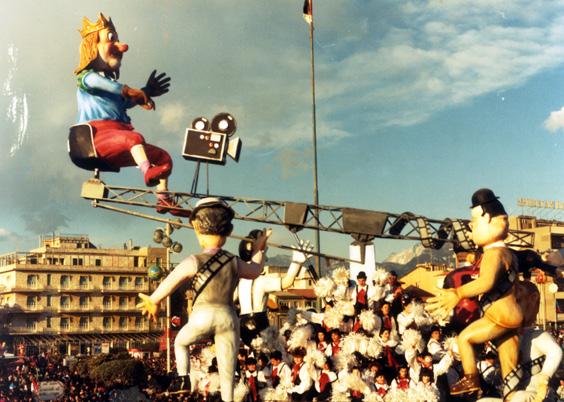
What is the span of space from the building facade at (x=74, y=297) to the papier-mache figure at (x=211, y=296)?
41137 millimetres

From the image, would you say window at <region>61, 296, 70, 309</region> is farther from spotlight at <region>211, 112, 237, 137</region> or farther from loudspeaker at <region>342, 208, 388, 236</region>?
loudspeaker at <region>342, 208, 388, 236</region>

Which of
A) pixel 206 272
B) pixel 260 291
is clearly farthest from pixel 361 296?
pixel 206 272

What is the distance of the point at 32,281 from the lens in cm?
4853

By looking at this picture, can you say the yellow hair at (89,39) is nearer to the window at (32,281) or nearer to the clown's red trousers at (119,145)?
the clown's red trousers at (119,145)

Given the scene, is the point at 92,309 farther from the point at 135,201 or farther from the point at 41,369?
the point at 135,201

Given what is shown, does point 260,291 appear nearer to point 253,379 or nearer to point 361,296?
point 361,296

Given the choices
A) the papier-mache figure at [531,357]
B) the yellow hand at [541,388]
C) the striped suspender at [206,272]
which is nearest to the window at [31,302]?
the striped suspender at [206,272]

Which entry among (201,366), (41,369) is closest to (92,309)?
(41,369)

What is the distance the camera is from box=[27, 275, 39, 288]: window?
48272 mm

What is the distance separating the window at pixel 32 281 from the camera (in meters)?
48.3

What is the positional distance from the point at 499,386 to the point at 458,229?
4381 millimetres

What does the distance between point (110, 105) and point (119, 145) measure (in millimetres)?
855

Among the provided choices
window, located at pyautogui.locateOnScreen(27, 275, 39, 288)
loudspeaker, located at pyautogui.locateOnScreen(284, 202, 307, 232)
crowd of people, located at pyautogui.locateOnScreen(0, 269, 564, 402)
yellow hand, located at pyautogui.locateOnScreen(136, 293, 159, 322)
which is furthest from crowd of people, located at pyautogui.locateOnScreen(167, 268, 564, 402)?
window, located at pyautogui.locateOnScreen(27, 275, 39, 288)

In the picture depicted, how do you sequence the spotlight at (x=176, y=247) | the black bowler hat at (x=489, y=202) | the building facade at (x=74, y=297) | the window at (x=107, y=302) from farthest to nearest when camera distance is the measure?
1. the window at (x=107, y=302)
2. the building facade at (x=74, y=297)
3. the spotlight at (x=176, y=247)
4. the black bowler hat at (x=489, y=202)
